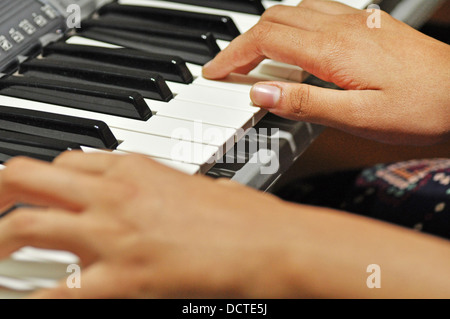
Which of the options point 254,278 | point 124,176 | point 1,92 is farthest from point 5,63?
point 254,278

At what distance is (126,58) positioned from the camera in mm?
964

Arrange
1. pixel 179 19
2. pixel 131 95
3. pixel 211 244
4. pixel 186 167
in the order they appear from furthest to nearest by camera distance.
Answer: pixel 179 19
pixel 131 95
pixel 186 167
pixel 211 244

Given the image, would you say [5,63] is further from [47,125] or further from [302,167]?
[302,167]

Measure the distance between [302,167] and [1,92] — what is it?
3.16 feet

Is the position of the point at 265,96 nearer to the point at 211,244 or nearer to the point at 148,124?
the point at 148,124

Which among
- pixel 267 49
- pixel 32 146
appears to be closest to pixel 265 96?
pixel 267 49

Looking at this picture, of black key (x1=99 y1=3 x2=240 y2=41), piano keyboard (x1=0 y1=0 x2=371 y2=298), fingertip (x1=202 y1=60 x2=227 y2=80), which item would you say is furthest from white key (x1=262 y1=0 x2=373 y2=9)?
fingertip (x1=202 y1=60 x2=227 y2=80)

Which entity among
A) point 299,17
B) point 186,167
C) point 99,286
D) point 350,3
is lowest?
point 99,286

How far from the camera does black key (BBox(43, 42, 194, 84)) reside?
95cm

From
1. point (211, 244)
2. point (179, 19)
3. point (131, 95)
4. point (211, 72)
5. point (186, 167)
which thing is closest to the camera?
point (211, 244)

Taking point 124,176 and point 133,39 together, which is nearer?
point 124,176

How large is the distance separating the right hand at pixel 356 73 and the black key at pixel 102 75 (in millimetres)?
104

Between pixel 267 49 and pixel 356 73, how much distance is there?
0.47ft

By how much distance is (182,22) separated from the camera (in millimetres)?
1100
